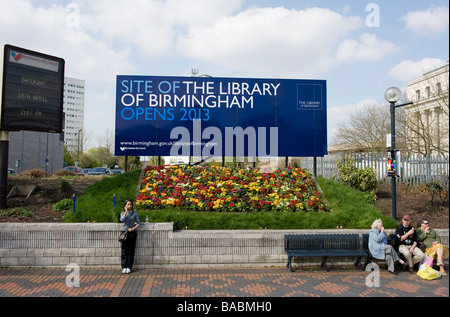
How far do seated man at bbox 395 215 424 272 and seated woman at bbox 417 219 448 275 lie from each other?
20 centimetres

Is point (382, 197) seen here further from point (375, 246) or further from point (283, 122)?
point (375, 246)

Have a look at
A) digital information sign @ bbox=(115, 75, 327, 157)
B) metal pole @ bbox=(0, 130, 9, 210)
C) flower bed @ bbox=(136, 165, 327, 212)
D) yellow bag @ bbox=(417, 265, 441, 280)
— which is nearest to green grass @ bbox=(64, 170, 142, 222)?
flower bed @ bbox=(136, 165, 327, 212)

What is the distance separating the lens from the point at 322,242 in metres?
7.63

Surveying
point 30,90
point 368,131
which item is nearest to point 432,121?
point 368,131

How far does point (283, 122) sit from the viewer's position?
12.4m

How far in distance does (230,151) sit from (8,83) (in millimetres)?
7340

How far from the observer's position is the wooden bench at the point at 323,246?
24.1 ft

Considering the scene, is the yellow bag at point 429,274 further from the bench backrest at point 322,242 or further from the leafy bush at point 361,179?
the leafy bush at point 361,179

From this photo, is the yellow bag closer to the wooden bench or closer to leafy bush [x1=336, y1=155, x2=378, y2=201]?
the wooden bench

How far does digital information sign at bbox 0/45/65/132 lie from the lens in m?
9.05

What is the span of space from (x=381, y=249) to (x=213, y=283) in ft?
12.7

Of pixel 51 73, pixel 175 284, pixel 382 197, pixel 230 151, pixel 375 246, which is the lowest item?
pixel 175 284

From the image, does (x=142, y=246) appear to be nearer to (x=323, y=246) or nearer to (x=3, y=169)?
(x=323, y=246)

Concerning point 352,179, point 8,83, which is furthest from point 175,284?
point 352,179
